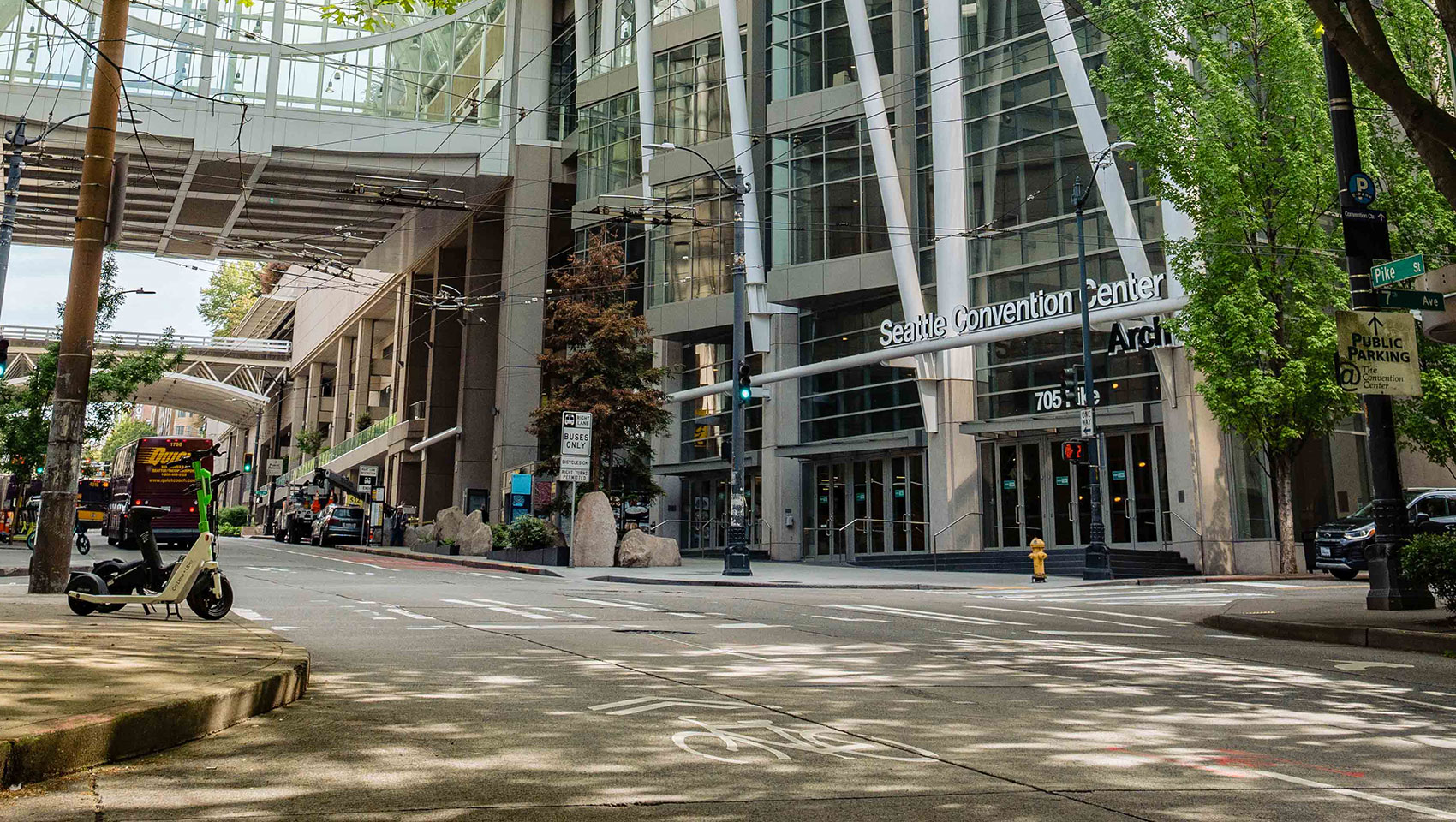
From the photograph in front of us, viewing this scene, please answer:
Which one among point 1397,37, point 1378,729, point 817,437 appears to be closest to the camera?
point 1378,729

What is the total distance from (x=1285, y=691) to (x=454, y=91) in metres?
50.0

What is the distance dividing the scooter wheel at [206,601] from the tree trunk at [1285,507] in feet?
80.8

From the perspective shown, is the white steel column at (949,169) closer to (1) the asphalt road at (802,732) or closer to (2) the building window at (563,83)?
(1) the asphalt road at (802,732)

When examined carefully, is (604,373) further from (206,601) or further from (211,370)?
(211,370)

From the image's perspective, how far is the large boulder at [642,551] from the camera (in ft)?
105

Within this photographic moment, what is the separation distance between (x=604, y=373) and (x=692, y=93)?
1569cm

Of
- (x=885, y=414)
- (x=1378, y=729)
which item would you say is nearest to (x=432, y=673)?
(x=1378, y=729)

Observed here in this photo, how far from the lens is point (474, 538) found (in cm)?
4228

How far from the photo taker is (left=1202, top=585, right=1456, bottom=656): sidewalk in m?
11.5

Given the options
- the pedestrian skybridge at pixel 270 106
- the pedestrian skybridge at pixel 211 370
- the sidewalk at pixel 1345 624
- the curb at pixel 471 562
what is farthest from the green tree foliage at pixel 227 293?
the sidewalk at pixel 1345 624

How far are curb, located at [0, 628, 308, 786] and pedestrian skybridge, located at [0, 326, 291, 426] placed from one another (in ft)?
265

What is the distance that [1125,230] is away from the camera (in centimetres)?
3019

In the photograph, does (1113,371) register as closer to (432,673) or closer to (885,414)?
(885,414)

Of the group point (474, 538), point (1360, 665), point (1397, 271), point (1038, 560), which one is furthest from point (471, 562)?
point (1360, 665)
